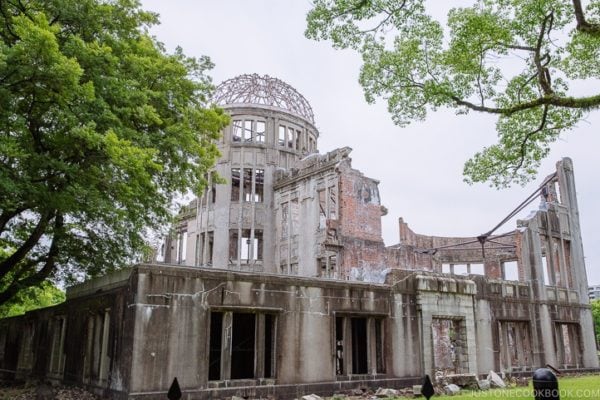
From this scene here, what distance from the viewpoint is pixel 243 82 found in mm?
35875

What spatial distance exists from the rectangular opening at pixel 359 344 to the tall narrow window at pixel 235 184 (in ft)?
66.1

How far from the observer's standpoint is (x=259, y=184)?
35.4 metres

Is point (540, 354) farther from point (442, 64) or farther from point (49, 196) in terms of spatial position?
point (49, 196)

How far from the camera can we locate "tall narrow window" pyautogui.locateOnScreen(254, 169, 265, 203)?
115 ft

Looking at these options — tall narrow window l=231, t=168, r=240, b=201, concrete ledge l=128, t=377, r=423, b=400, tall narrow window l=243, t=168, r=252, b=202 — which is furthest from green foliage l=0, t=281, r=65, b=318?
tall narrow window l=243, t=168, r=252, b=202

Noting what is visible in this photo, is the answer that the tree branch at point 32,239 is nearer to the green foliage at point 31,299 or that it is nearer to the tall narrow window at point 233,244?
the green foliage at point 31,299

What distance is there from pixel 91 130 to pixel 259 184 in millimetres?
23871

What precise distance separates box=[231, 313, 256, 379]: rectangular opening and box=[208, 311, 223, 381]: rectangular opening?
62 centimetres

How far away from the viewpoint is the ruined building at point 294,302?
12.6 meters

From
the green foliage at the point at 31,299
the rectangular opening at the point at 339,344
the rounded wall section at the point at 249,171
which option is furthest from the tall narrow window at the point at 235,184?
the rectangular opening at the point at 339,344

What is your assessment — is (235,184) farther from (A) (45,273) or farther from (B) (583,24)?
(B) (583,24)

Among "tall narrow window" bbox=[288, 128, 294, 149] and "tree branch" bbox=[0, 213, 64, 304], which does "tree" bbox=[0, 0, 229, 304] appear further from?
"tall narrow window" bbox=[288, 128, 294, 149]

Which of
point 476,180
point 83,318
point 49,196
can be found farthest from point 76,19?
point 476,180

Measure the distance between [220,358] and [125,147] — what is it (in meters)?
5.83
